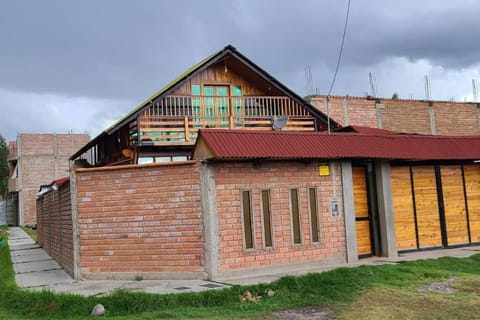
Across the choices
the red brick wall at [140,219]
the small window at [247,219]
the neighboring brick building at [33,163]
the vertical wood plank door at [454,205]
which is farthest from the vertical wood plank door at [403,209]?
the neighboring brick building at [33,163]

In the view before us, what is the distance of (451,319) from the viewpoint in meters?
6.10

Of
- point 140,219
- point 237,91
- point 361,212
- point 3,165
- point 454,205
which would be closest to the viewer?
point 140,219

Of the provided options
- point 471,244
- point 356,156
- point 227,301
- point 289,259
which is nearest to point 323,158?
point 356,156

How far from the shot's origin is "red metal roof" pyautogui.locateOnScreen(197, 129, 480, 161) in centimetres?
902

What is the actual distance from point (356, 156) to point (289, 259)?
2.68 m

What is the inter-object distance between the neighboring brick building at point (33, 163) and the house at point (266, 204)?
27.7 metres

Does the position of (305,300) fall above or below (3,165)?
below

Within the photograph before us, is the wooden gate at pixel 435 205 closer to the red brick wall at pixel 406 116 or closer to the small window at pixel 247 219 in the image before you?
the small window at pixel 247 219

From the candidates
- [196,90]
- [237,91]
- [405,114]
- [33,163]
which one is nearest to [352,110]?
[405,114]

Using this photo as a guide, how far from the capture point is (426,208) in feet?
37.9

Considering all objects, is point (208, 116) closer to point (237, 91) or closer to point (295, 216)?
point (237, 91)

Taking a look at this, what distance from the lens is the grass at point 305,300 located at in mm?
6516

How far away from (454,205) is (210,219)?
6757 millimetres

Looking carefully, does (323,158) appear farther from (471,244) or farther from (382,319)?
(471,244)
